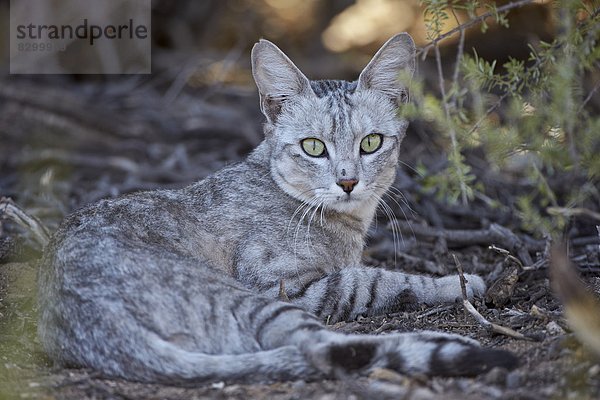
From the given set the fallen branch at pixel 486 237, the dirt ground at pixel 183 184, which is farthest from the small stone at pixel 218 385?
the fallen branch at pixel 486 237

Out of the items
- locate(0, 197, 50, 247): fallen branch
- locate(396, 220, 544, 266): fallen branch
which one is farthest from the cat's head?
locate(0, 197, 50, 247): fallen branch

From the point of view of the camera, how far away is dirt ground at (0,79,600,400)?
3.61 m

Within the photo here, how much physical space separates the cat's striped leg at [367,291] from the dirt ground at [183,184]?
0.10 metres

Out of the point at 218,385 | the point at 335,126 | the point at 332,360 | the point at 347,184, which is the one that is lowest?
the point at 218,385

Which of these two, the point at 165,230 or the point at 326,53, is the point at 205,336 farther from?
the point at 326,53

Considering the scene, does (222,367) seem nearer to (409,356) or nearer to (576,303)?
(409,356)

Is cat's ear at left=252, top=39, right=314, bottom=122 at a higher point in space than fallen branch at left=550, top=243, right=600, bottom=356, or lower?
higher

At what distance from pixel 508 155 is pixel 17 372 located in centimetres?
312

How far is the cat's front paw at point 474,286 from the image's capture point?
16.8ft

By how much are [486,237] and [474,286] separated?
46.1 inches

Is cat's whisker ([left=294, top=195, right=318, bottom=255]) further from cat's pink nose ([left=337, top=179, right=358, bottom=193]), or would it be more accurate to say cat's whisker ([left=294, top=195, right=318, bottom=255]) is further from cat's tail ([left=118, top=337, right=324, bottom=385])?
cat's tail ([left=118, top=337, right=324, bottom=385])

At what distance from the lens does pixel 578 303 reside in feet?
11.1

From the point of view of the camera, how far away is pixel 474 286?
515 centimetres

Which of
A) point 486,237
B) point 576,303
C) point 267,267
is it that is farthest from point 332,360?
point 486,237
